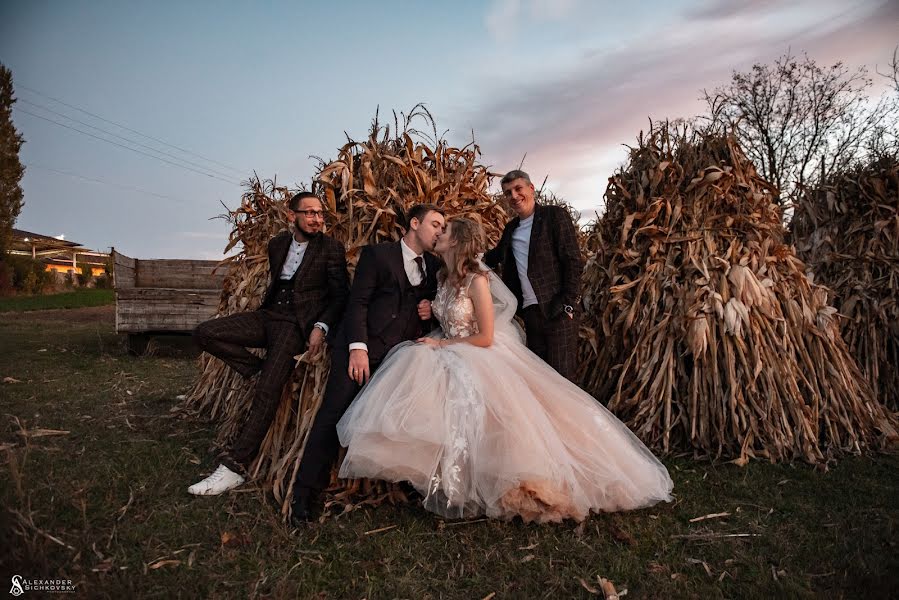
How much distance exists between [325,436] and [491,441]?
1095mm

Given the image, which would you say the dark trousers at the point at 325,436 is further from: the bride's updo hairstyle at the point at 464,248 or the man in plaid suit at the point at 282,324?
the bride's updo hairstyle at the point at 464,248

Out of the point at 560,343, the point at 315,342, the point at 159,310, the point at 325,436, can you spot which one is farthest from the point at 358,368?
the point at 159,310

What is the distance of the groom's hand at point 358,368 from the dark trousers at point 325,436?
0.06 meters

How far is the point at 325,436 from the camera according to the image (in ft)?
11.1

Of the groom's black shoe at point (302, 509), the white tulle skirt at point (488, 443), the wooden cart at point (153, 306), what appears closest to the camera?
the white tulle skirt at point (488, 443)

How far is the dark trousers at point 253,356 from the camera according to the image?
12.4 ft

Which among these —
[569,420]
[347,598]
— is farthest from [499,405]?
[347,598]

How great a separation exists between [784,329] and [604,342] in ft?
4.61

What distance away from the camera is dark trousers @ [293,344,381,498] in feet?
10.9

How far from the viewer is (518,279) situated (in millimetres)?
4371

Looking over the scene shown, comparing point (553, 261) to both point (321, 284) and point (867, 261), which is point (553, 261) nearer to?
point (321, 284)

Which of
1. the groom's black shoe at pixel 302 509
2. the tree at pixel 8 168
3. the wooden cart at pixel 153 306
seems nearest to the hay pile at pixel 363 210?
the groom's black shoe at pixel 302 509

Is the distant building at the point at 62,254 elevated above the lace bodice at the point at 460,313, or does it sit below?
above

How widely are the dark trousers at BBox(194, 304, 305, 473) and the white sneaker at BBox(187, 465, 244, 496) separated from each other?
5 cm
